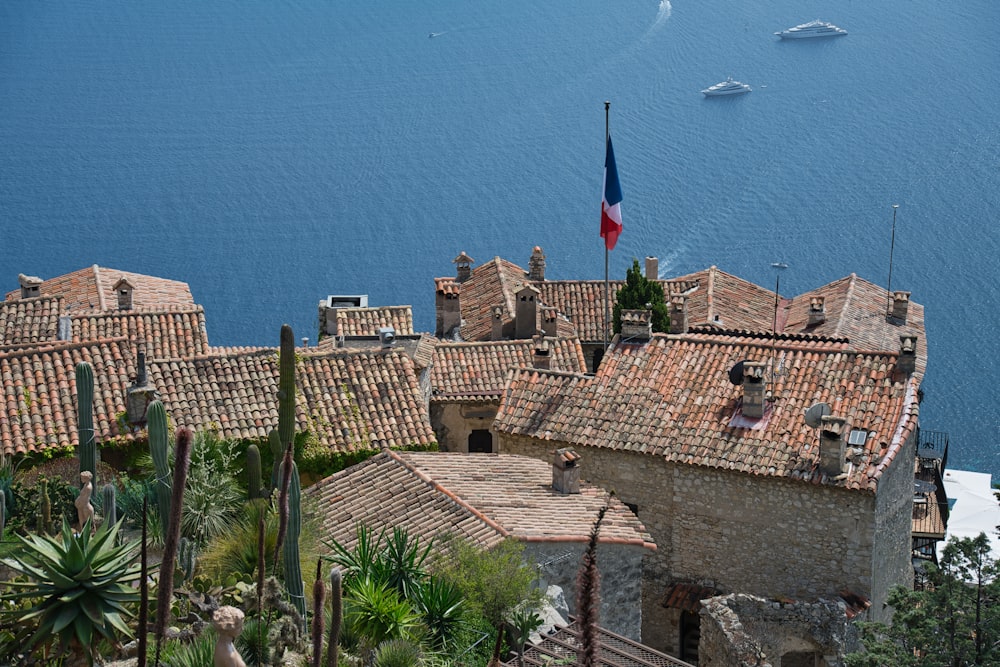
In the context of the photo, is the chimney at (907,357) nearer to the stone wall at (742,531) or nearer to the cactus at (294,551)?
the stone wall at (742,531)

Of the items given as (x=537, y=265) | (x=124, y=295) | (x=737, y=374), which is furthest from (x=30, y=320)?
(x=537, y=265)

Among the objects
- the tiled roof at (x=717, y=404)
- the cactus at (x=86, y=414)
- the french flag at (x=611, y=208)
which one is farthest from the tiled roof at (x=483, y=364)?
the cactus at (x=86, y=414)

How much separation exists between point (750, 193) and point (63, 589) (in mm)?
68511

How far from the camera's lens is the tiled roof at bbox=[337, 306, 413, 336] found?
3534 centimetres

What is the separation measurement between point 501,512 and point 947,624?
260 inches

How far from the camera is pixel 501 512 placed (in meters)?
19.5

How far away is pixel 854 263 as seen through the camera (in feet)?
225

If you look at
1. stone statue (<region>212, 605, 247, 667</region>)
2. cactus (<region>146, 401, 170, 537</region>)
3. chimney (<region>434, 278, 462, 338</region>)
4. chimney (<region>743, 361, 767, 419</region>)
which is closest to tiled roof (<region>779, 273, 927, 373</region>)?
chimney (<region>434, 278, 462, 338</region>)

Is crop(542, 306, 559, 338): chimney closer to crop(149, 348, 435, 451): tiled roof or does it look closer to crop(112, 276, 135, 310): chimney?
crop(112, 276, 135, 310): chimney

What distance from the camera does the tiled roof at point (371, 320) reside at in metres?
35.3

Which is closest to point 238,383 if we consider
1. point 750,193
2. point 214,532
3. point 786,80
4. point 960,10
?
point 214,532

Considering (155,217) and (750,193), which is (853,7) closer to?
(750,193)

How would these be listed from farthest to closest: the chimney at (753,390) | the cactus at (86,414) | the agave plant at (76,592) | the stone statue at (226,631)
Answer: the chimney at (753,390)
the cactus at (86,414)
the agave plant at (76,592)
the stone statue at (226,631)

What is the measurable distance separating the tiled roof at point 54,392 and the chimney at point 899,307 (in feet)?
77.5
